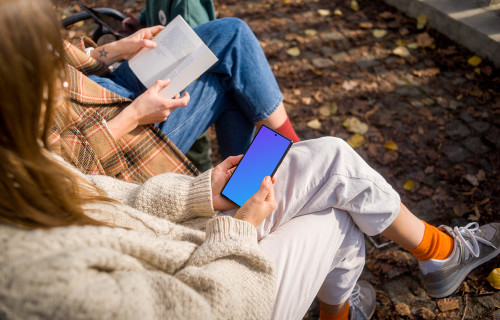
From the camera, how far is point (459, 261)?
172cm

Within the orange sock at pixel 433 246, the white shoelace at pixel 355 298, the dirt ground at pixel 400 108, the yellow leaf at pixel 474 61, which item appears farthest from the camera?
the yellow leaf at pixel 474 61

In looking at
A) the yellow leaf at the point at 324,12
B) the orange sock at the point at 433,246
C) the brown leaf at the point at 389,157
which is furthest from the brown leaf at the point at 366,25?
the orange sock at the point at 433,246

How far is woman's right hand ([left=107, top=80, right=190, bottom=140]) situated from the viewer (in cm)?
164

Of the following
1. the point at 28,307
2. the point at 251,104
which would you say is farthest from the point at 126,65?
the point at 28,307

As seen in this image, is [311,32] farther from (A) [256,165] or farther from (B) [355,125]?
(A) [256,165]

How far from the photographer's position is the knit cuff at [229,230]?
1172mm

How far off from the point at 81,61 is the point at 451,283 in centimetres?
219

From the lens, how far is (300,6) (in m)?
3.86

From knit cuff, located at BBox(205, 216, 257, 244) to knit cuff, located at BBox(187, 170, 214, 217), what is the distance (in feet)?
0.46

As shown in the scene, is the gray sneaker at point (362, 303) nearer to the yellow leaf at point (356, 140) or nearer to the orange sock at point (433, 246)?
A: the orange sock at point (433, 246)

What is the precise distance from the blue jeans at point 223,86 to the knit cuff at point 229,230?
75cm

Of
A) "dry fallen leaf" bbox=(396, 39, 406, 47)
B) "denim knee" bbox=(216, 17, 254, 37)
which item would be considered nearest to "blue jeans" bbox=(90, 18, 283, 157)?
"denim knee" bbox=(216, 17, 254, 37)

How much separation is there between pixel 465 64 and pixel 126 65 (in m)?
2.69

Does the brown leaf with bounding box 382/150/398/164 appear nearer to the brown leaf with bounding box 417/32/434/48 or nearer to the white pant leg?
the white pant leg
